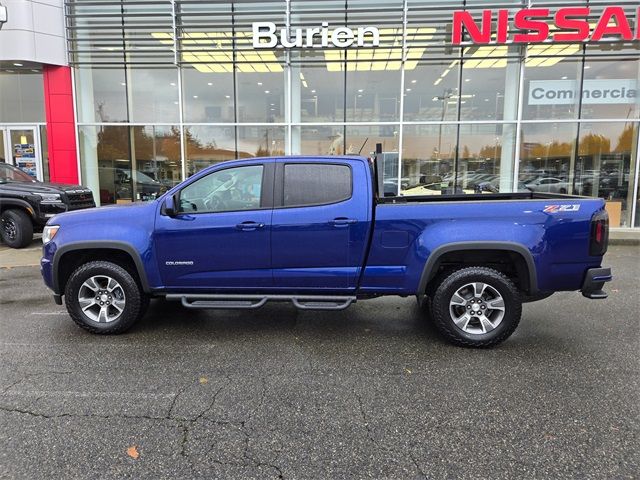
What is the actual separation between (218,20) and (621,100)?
11513 mm

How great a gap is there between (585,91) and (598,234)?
35.7ft

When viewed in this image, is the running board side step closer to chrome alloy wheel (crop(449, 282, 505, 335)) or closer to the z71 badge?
chrome alloy wheel (crop(449, 282, 505, 335))

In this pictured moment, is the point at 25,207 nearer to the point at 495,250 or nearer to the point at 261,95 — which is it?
the point at 261,95

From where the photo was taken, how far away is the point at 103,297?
4855 millimetres

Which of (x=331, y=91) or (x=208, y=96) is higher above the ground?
(x=331, y=91)

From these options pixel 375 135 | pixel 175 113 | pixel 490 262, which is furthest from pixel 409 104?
pixel 490 262

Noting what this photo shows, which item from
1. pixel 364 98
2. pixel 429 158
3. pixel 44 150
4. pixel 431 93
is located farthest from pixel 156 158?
pixel 431 93

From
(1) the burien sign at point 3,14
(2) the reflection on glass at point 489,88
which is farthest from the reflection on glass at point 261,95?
(1) the burien sign at point 3,14

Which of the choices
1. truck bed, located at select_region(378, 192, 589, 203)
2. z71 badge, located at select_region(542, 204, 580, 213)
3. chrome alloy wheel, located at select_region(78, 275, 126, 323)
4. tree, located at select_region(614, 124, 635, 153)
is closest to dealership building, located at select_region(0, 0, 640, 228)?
tree, located at select_region(614, 124, 635, 153)

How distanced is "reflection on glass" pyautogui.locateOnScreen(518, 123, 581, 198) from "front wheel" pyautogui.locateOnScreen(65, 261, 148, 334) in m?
11.8

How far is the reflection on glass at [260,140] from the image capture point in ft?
46.1

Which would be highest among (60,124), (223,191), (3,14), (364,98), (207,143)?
(3,14)

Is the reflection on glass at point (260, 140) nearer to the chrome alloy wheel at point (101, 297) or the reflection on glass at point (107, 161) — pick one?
the reflection on glass at point (107, 161)

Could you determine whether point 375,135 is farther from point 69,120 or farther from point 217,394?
point 217,394
